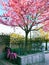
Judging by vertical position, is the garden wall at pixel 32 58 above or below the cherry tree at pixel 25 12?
below

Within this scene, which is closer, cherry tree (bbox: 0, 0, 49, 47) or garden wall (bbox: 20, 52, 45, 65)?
garden wall (bbox: 20, 52, 45, 65)

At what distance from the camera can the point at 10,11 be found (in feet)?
39.5

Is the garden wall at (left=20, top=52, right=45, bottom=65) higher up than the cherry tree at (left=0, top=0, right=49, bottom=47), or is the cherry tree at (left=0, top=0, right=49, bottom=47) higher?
the cherry tree at (left=0, top=0, right=49, bottom=47)

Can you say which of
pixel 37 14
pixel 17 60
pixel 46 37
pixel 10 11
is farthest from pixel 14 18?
pixel 46 37

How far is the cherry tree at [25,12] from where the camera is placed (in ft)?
37.6

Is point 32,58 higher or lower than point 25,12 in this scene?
lower

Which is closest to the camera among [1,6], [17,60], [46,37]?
[17,60]

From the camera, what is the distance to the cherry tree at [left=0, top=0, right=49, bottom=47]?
11.5 meters

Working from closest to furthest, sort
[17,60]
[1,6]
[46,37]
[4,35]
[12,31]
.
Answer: [17,60]
[1,6]
[4,35]
[12,31]
[46,37]

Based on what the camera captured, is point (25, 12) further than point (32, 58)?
No

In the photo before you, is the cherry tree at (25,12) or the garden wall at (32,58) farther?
the cherry tree at (25,12)

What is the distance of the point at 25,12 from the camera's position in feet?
38.1

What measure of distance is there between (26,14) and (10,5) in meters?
1.13

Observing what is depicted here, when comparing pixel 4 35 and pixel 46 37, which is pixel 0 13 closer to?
pixel 4 35
